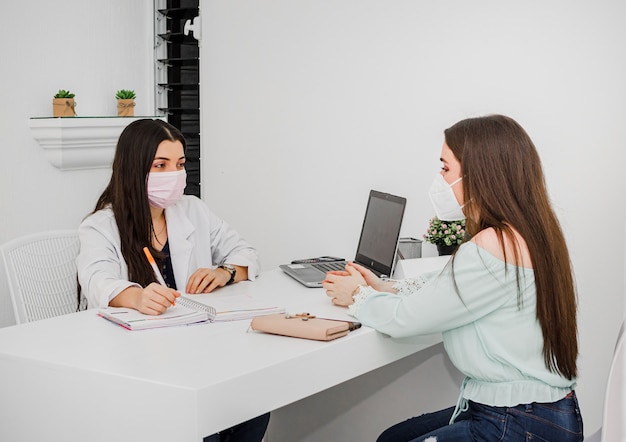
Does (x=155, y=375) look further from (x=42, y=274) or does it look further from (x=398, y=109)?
(x=398, y=109)

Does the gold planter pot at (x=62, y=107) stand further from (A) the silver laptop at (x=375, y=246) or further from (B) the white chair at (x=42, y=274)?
(A) the silver laptop at (x=375, y=246)

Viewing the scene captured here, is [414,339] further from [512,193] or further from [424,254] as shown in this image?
[424,254]

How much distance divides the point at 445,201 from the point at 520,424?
1.80ft

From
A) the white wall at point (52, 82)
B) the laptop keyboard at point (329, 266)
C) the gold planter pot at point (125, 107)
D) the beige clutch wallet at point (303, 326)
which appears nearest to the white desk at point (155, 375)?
the beige clutch wallet at point (303, 326)

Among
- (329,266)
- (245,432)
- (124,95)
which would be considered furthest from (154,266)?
(124,95)

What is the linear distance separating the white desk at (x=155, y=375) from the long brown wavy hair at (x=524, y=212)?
0.38 meters

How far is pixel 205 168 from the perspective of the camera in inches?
142

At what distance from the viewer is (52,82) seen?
3.05m

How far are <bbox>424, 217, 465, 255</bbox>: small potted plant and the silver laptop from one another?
0.23 m

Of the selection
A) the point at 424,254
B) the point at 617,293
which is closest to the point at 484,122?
the point at 617,293

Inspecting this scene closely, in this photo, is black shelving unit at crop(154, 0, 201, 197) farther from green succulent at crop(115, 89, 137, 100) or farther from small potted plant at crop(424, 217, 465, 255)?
small potted plant at crop(424, 217, 465, 255)

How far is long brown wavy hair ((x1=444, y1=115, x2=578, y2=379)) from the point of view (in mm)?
1585

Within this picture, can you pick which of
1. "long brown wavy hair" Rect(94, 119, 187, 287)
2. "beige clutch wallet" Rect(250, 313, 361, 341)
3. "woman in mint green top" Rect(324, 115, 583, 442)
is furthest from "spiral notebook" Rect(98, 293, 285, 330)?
"woman in mint green top" Rect(324, 115, 583, 442)

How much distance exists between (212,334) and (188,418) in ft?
1.22
